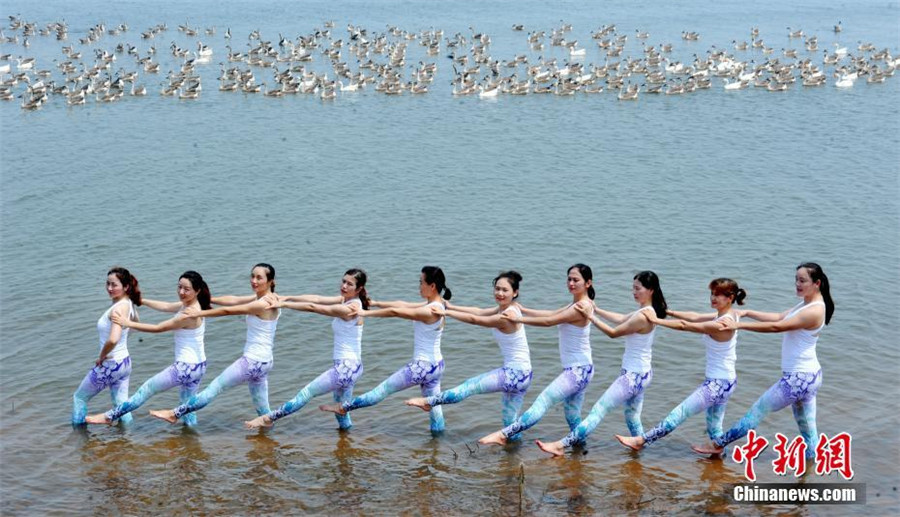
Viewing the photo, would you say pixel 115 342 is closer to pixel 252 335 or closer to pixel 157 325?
pixel 157 325

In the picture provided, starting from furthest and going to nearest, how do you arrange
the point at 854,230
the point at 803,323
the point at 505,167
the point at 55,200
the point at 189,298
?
the point at 505,167 → the point at 55,200 → the point at 854,230 → the point at 189,298 → the point at 803,323

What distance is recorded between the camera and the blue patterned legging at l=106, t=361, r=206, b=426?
12.9m

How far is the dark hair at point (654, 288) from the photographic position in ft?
38.1

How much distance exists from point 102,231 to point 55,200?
13.8 ft

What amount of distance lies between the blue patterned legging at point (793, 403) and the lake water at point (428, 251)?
0.64 metres

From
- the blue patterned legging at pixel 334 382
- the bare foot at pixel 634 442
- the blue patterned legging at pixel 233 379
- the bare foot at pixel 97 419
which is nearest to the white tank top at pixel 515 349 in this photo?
the bare foot at pixel 634 442

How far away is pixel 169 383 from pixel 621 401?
5824 mm

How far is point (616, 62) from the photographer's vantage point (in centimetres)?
5397

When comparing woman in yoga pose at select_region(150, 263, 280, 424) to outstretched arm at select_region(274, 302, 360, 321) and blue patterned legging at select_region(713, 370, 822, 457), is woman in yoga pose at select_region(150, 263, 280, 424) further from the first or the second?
blue patterned legging at select_region(713, 370, 822, 457)

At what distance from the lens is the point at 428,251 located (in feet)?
80.3

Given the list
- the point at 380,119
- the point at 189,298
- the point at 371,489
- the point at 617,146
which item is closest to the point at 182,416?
the point at 189,298

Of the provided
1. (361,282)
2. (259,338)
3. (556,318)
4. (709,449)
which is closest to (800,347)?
(709,449)

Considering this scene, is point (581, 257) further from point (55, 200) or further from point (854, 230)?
point (55, 200)

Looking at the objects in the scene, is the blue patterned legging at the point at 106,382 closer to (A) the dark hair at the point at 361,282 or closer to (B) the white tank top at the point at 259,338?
(B) the white tank top at the point at 259,338
